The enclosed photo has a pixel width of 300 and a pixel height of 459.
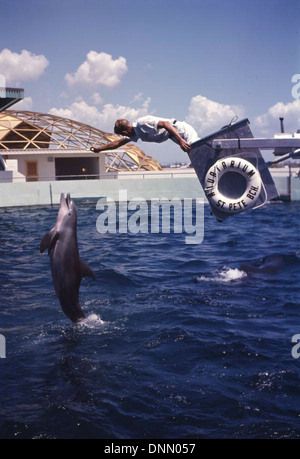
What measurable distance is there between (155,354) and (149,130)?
324cm

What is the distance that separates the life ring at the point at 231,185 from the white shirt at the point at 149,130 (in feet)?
4.22

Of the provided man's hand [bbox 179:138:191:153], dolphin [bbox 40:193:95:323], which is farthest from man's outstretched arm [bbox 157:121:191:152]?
dolphin [bbox 40:193:95:323]

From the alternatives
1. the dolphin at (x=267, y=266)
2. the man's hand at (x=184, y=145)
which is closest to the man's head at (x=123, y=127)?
the man's hand at (x=184, y=145)

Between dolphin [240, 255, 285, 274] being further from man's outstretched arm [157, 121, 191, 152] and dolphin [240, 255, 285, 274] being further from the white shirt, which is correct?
the white shirt

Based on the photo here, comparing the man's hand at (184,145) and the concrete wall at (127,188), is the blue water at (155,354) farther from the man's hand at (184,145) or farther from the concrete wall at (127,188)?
the concrete wall at (127,188)

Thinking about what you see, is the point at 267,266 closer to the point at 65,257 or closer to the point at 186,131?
the point at 186,131

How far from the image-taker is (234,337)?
7359mm

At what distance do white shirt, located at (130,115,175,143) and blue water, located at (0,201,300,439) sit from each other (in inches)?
117

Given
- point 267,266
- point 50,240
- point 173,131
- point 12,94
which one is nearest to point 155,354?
point 50,240

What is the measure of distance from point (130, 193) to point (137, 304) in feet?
69.5

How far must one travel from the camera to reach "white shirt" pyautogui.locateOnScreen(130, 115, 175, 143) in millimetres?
7332

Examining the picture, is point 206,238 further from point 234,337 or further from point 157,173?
point 157,173
